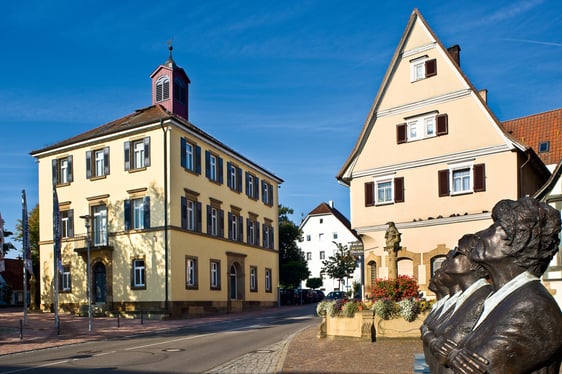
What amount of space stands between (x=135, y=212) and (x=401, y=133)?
704 inches

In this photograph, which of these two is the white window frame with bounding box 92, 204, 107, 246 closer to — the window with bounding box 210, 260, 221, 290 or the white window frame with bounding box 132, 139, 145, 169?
the white window frame with bounding box 132, 139, 145, 169

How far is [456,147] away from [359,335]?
11071mm

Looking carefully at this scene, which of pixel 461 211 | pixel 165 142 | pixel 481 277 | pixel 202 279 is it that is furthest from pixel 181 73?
pixel 481 277

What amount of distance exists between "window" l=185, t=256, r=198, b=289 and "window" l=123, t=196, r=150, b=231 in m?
3.59

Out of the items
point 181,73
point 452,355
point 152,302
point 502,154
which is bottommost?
point 152,302

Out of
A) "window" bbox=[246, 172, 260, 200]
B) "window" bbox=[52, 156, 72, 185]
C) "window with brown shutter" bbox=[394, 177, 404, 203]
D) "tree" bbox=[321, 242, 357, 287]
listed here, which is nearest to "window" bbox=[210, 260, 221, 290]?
"window" bbox=[246, 172, 260, 200]

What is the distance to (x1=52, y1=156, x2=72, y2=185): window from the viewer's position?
39.6 m

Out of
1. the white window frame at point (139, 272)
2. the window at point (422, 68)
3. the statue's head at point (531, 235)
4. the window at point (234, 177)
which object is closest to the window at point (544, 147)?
the window at point (422, 68)

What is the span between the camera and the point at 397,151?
26.8m

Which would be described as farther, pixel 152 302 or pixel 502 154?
pixel 152 302

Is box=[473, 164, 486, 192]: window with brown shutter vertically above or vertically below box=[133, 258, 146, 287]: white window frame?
above

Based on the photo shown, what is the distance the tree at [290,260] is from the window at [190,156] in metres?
20.5

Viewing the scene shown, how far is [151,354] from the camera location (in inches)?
662

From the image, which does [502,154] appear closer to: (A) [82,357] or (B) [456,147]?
(B) [456,147]
